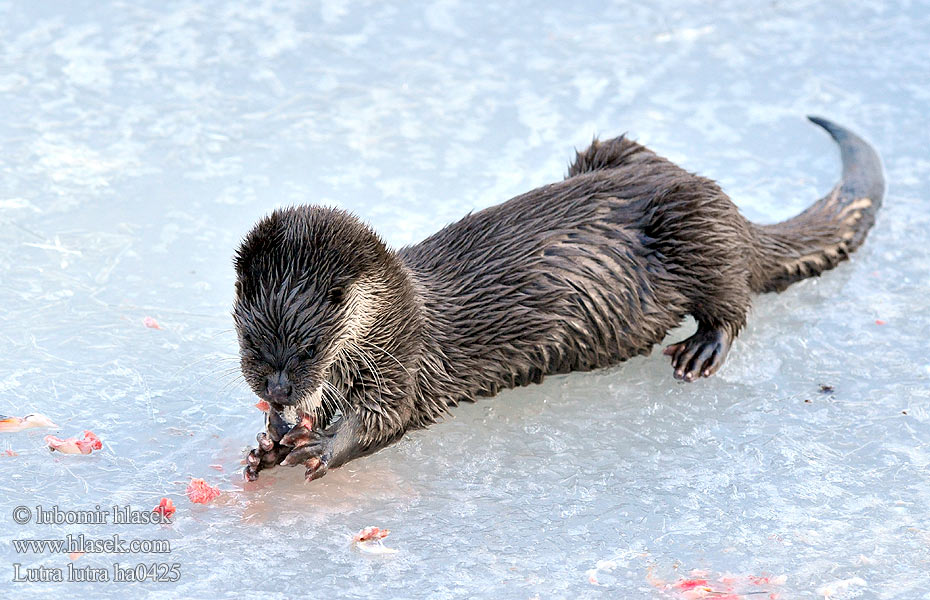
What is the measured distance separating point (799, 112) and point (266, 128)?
209cm

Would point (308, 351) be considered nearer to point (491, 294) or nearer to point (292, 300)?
point (292, 300)

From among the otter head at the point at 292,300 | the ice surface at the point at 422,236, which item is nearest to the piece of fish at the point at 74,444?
the ice surface at the point at 422,236

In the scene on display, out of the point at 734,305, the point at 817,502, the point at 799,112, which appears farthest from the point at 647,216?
the point at 799,112

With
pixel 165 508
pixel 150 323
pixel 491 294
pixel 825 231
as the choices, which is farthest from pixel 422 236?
pixel 165 508

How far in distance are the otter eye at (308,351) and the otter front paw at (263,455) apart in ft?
0.91

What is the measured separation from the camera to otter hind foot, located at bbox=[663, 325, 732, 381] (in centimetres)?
354

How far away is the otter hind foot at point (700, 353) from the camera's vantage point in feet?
11.6

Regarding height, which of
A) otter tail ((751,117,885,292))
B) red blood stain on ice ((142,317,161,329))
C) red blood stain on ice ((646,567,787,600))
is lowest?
red blood stain on ice ((646,567,787,600))

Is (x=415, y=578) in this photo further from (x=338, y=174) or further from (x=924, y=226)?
(x=924, y=226)

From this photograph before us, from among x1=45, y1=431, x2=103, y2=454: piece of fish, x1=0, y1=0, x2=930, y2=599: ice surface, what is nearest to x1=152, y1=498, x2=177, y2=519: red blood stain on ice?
x1=0, y1=0, x2=930, y2=599: ice surface

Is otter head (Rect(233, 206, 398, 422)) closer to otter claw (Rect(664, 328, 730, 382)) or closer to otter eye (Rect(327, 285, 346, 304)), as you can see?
otter eye (Rect(327, 285, 346, 304))

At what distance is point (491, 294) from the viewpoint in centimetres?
342

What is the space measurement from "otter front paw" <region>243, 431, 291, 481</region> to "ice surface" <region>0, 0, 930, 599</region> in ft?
0.18

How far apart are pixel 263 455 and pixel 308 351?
1.11ft
